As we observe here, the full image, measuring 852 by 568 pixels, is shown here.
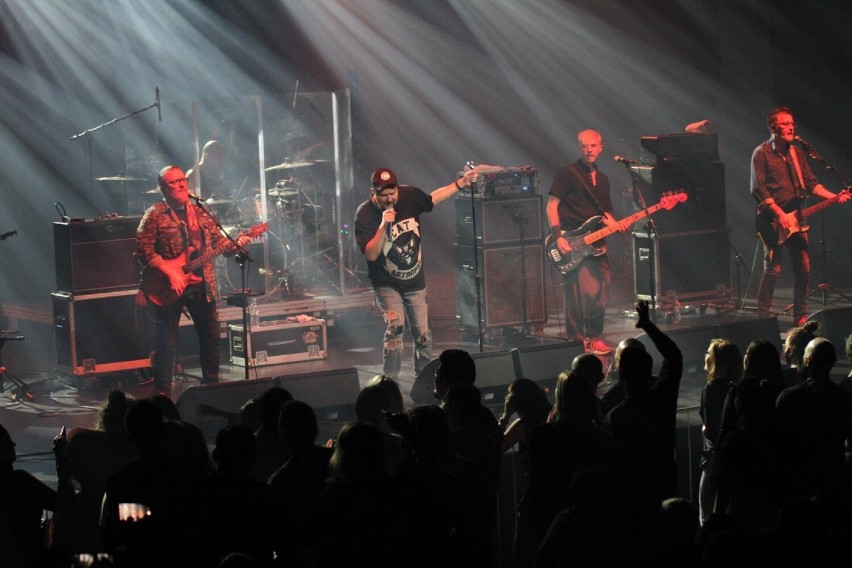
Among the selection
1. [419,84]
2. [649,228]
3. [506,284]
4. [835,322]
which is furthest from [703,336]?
[419,84]

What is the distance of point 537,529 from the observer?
4.98m

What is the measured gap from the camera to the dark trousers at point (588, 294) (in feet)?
39.4

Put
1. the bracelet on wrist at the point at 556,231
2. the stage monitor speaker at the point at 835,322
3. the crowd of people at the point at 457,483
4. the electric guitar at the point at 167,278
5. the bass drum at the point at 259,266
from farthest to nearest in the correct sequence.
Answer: the bass drum at the point at 259,266
the bracelet on wrist at the point at 556,231
the stage monitor speaker at the point at 835,322
the electric guitar at the point at 167,278
the crowd of people at the point at 457,483

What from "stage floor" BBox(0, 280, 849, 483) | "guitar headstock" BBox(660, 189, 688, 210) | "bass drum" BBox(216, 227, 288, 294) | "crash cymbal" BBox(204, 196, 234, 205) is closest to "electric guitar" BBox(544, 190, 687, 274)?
"guitar headstock" BBox(660, 189, 688, 210)

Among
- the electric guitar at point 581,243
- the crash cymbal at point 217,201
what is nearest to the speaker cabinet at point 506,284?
the electric guitar at point 581,243

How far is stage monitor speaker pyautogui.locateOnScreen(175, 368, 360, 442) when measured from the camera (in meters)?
8.48

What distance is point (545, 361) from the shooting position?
31.9ft

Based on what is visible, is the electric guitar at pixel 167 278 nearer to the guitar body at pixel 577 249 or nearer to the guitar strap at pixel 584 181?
the guitar body at pixel 577 249

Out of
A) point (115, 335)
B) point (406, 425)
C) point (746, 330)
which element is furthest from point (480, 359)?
point (406, 425)

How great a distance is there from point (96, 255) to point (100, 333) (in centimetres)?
72

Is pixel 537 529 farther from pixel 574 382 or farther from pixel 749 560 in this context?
pixel 749 560

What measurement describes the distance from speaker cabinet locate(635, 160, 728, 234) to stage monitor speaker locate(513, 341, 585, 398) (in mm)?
3876

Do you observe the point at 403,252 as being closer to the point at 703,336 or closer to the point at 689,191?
the point at 703,336

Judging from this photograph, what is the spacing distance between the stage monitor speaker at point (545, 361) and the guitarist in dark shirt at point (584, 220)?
1.99 m
